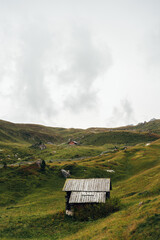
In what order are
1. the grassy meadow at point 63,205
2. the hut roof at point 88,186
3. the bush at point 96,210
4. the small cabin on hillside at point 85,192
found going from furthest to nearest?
the hut roof at point 88,186
the small cabin on hillside at point 85,192
the bush at point 96,210
the grassy meadow at point 63,205

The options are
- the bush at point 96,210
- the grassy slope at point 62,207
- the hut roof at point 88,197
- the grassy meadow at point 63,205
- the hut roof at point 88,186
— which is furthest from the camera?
the hut roof at point 88,186

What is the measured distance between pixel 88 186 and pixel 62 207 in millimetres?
9228

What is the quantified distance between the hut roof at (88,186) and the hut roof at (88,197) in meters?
0.66

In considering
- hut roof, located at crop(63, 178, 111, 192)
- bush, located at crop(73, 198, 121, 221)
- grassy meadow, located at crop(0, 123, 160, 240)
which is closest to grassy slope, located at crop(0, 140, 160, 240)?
grassy meadow, located at crop(0, 123, 160, 240)

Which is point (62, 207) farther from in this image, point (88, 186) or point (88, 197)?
point (88, 197)

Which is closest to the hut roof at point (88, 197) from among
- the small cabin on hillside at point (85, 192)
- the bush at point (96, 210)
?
the small cabin on hillside at point (85, 192)

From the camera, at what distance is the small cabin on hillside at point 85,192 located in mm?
29031

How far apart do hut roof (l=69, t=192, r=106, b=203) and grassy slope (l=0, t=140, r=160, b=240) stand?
3086 mm

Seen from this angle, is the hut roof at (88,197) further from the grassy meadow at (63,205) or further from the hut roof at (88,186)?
the grassy meadow at (63,205)

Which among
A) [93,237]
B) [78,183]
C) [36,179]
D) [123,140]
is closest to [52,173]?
[36,179]

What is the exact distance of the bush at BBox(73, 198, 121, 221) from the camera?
2691 cm

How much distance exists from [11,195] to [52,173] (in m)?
19.0

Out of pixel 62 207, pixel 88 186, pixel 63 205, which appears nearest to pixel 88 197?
pixel 88 186

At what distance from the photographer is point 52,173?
64312 mm
